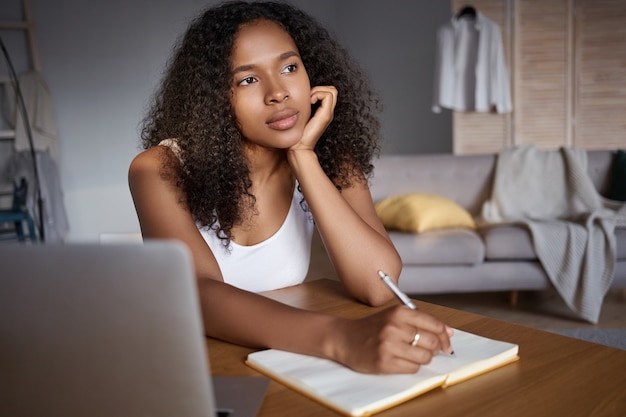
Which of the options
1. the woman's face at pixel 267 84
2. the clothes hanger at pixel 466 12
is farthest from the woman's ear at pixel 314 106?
the clothes hanger at pixel 466 12

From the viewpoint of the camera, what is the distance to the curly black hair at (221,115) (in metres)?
1.15

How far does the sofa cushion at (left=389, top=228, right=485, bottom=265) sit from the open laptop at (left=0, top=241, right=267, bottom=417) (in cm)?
238

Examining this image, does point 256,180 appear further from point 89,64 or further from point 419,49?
point 419,49

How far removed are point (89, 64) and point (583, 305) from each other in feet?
15.4

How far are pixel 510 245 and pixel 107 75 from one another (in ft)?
14.0

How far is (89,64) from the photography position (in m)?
5.42

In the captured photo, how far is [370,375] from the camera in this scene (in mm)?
636

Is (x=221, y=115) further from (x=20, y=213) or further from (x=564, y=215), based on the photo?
(x=20, y=213)

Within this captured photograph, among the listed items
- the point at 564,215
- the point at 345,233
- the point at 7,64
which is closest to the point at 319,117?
the point at 345,233

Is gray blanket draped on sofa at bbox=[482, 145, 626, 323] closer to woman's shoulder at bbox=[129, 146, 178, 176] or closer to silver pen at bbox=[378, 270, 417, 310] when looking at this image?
woman's shoulder at bbox=[129, 146, 178, 176]

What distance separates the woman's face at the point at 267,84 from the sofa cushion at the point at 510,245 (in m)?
1.86

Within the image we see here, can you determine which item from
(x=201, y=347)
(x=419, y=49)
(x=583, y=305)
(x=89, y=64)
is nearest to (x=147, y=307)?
(x=201, y=347)

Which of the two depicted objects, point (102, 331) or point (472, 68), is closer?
point (102, 331)

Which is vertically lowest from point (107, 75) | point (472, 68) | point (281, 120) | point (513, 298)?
point (513, 298)
